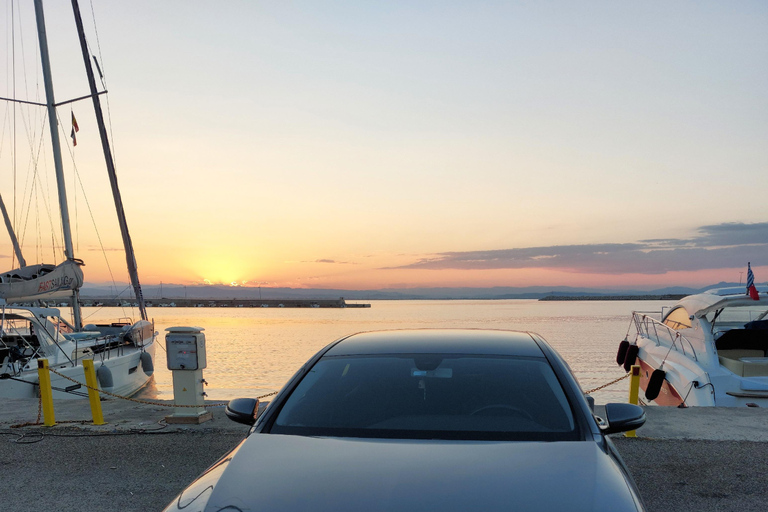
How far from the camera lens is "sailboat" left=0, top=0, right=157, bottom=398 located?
45.4 feet

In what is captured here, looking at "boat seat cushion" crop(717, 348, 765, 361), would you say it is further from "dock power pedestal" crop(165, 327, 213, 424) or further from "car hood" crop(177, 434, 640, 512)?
"car hood" crop(177, 434, 640, 512)

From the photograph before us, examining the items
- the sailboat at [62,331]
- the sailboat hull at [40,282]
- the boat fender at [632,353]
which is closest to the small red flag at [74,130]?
the sailboat at [62,331]

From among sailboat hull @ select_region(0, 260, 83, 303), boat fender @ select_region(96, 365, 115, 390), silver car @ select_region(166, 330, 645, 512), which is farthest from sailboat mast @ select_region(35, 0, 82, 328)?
silver car @ select_region(166, 330, 645, 512)

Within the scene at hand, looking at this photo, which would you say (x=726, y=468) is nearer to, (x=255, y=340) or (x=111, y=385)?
(x=111, y=385)

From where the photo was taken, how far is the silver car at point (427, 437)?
2.27 m

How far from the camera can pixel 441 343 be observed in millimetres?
3770

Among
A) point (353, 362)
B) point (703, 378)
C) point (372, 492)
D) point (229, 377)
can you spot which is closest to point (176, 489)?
point (353, 362)

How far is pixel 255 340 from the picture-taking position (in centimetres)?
4919

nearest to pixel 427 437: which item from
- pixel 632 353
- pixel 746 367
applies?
pixel 746 367

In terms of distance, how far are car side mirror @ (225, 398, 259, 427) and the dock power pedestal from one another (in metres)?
4.49

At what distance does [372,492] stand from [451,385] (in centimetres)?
120

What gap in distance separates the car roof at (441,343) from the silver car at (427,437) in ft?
0.04

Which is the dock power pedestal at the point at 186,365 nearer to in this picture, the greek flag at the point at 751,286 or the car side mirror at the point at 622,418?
the car side mirror at the point at 622,418

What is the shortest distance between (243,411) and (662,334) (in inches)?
470
